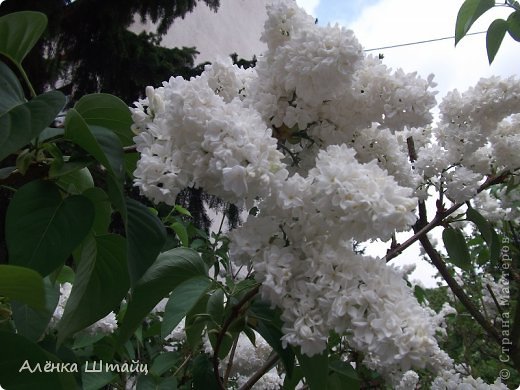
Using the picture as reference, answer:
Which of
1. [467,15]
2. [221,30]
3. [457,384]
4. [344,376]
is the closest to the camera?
[344,376]

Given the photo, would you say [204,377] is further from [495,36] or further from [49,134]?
[495,36]

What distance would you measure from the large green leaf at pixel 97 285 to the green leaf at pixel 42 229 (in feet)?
0.25

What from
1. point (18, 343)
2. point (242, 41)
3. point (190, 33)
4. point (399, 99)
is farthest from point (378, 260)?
point (242, 41)

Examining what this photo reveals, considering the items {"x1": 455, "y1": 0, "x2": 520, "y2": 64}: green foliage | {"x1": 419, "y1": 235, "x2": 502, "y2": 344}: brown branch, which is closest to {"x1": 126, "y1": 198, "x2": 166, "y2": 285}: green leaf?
{"x1": 455, "y1": 0, "x2": 520, "y2": 64}: green foliage

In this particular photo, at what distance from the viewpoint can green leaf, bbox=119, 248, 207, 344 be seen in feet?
2.22

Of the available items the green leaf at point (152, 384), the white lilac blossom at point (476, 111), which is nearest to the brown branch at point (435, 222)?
the white lilac blossom at point (476, 111)

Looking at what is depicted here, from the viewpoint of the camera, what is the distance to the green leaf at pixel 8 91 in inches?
22.7

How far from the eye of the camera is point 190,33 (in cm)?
555

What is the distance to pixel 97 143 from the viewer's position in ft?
1.81

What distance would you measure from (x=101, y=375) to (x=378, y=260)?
2.71 ft

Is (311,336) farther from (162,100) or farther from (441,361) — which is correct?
(441,361)

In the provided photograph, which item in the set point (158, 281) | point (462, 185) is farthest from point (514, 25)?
point (158, 281)

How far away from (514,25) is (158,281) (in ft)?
2.90

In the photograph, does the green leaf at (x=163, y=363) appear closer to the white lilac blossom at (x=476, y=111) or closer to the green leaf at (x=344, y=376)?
the green leaf at (x=344, y=376)
